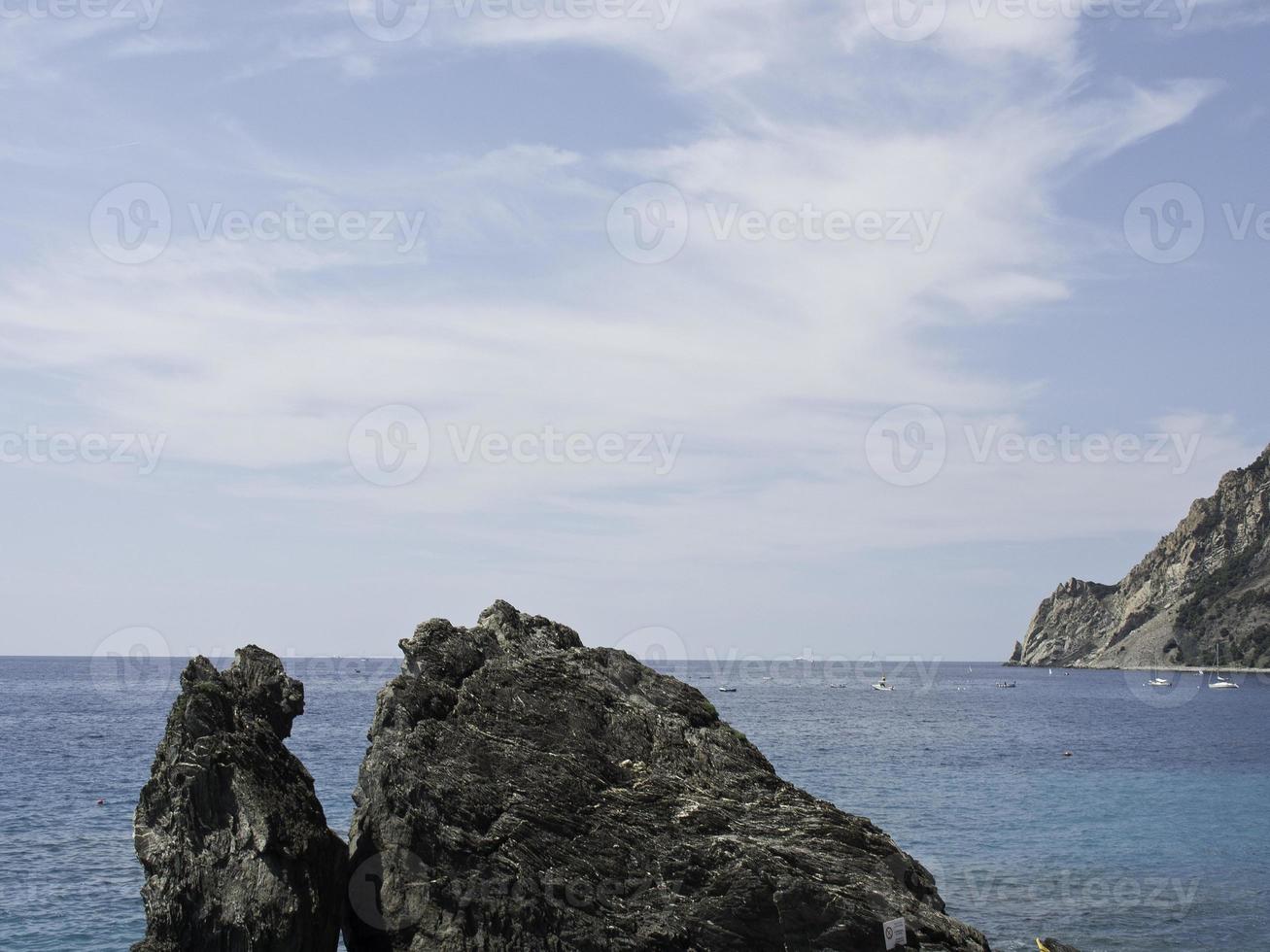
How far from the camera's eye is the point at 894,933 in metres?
19.9

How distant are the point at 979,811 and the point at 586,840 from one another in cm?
4245

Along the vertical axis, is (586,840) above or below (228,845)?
below

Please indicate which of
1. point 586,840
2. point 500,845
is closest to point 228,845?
point 500,845

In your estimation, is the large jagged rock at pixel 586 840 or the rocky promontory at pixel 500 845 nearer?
the rocky promontory at pixel 500 845

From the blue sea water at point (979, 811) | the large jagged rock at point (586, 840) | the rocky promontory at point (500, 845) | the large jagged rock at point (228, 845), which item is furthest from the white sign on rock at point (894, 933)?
the blue sea water at point (979, 811)

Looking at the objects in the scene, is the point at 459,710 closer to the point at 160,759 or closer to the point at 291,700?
the point at 291,700

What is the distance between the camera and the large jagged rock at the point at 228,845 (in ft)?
63.1

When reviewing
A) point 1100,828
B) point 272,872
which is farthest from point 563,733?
point 1100,828

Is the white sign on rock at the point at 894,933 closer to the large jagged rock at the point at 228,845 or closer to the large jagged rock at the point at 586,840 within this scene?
the large jagged rock at the point at 586,840

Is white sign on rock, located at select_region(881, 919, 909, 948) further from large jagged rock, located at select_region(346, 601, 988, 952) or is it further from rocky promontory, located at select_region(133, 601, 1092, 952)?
large jagged rock, located at select_region(346, 601, 988, 952)

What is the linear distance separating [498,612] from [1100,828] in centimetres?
4085

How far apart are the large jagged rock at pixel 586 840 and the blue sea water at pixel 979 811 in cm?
1413

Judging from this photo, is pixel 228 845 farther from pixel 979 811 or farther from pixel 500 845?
pixel 979 811

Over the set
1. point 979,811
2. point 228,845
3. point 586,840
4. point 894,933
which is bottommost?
→ point 979,811
